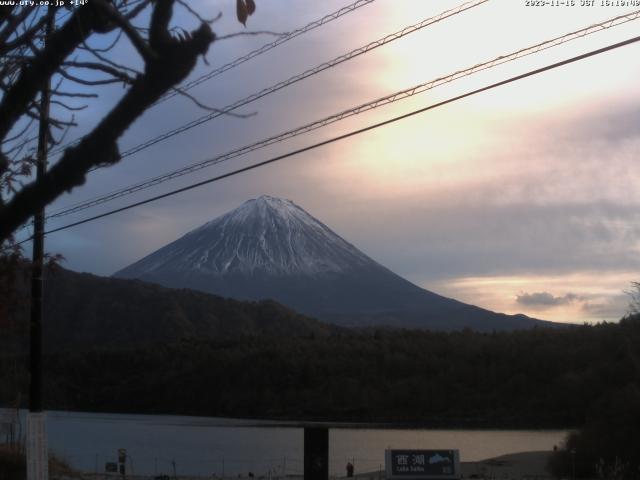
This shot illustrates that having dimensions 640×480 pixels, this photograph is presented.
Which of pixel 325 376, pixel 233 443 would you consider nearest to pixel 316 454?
pixel 233 443

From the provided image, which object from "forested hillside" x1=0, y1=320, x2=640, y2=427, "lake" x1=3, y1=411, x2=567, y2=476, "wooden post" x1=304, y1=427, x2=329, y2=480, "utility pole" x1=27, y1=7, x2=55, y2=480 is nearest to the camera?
"utility pole" x1=27, y1=7, x2=55, y2=480

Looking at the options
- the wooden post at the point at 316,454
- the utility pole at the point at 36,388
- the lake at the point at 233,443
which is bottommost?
the lake at the point at 233,443

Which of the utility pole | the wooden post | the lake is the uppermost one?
the utility pole

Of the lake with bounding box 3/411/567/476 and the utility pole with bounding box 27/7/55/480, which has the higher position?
the utility pole with bounding box 27/7/55/480

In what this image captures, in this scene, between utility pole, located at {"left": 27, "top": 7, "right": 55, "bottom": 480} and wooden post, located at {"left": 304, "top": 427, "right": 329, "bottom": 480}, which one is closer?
utility pole, located at {"left": 27, "top": 7, "right": 55, "bottom": 480}

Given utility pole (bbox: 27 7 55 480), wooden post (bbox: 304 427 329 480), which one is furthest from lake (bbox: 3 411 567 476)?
utility pole (bbox: 27 7 55 480)

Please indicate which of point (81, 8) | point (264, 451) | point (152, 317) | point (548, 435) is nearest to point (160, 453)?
point (264, 451)

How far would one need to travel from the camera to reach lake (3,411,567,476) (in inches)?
1738

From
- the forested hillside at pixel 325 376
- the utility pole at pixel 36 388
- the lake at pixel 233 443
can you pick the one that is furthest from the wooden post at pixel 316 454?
the forested hillside at pixel 325 376

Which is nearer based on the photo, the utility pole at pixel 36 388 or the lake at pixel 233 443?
the utility pole at pixel 36 388

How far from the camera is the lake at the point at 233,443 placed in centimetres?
4416

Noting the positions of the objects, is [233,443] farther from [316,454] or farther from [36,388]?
[36,388]

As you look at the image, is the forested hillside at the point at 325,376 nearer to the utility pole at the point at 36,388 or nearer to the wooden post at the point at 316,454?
the wooden post at the point at 316,454

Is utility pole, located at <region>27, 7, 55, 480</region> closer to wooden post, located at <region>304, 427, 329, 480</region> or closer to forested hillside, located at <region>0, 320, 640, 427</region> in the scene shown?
wooden post, located at <region>304, 427, 329, 480</region>
